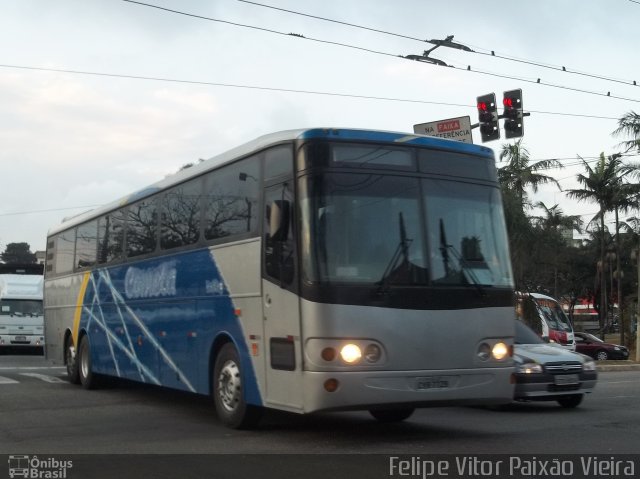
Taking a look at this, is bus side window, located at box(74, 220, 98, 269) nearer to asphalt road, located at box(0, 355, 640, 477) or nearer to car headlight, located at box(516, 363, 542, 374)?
asphalt road, located at box(0, 355, 640, 477)

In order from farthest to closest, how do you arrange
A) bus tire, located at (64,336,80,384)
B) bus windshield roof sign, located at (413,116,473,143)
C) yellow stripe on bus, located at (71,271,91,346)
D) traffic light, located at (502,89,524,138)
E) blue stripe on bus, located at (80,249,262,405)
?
bus windshield roof sign, located at (413,116,473,143), traffic light, located at (502,89,524,138), bus tire, located at (64,336,80,384), yellow stripe on bus, located at (71,271,91,346), blue stripe on bus, located at (80,249,262,405)

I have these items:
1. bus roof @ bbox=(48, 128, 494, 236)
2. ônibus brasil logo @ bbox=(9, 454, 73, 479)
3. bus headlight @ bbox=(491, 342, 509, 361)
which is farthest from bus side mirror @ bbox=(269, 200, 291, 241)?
ônibus brasil logo @ bbox=(9, 454, 73, 479)

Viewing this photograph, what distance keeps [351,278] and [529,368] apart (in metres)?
5.30

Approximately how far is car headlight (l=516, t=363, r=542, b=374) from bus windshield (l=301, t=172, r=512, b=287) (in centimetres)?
362

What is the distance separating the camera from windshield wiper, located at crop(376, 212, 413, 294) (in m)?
9.42

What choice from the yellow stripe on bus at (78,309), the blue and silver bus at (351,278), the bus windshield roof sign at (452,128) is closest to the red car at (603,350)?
the bus windshield roof sign at (452,128)

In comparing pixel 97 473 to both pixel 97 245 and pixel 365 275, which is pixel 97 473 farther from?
pixel 97 245

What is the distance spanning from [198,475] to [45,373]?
47.1 ft

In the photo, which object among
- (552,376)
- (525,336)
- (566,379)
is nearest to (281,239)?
(552,376)

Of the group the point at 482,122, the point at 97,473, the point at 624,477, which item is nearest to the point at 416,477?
the point at 624,477

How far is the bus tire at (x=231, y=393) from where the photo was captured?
10.7 metres

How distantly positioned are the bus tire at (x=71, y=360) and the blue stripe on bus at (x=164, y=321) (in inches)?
52.7

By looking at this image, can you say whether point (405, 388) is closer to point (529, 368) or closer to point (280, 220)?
point (280, 220)

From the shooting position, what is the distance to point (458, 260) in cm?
995
